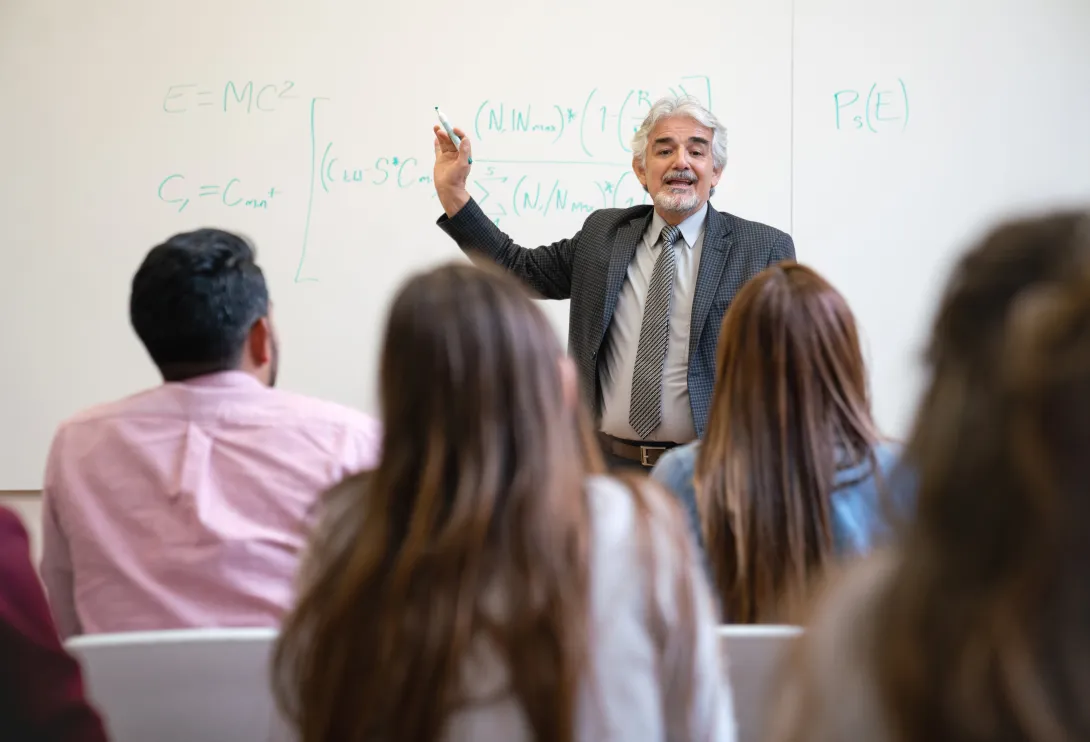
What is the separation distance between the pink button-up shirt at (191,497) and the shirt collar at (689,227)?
1367 mm

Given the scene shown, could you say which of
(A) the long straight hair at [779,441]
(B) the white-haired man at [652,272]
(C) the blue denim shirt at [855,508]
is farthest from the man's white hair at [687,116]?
(C) the blue denim shirt at [855,508]

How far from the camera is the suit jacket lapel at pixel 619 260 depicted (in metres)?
2.43

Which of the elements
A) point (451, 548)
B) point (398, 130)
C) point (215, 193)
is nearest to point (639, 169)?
point (398, 130)

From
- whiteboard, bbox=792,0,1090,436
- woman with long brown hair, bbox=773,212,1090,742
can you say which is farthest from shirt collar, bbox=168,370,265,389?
whiteboard, bbox=792,0,1090,436

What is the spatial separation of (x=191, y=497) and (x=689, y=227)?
5.32 feet

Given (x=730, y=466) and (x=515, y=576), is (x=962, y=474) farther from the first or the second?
(x=730, y=466)

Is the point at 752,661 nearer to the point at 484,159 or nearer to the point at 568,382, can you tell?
the point at 568,382

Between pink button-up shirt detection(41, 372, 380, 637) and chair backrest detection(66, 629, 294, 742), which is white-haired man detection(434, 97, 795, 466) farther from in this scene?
chair backrest detection(66, 629, 294, 742)

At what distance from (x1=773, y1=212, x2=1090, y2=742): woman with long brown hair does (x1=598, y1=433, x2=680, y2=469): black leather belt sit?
1.77 meters

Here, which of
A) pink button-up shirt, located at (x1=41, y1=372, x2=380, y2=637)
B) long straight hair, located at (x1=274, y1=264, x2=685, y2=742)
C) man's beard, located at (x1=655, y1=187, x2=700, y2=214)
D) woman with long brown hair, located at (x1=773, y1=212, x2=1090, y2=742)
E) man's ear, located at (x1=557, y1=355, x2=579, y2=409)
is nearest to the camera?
woman with long brown hair, located at (x1=773, y1=212, x2=1090, y2=742)

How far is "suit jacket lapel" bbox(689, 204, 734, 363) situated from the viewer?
2.35m

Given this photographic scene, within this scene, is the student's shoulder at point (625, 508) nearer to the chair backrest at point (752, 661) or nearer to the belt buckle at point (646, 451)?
the chair backrest at point (752, 661)

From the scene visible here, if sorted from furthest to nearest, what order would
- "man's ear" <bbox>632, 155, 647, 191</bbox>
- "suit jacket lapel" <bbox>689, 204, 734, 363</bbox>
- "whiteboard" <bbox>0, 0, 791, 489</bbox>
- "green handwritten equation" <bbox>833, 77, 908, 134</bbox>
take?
"green handwritten equation" <bbox>833, 77, 908, 134</bbox>, "whiteboard" <bbox>0, 0, 791, 489</bbox>, "man's ear" <bbox>632, 155, 647, 191</bbox>, "suit jacket lapel" <bbox>689, 204, 734, 363</bbox>

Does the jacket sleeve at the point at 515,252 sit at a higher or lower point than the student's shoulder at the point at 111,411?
higher
